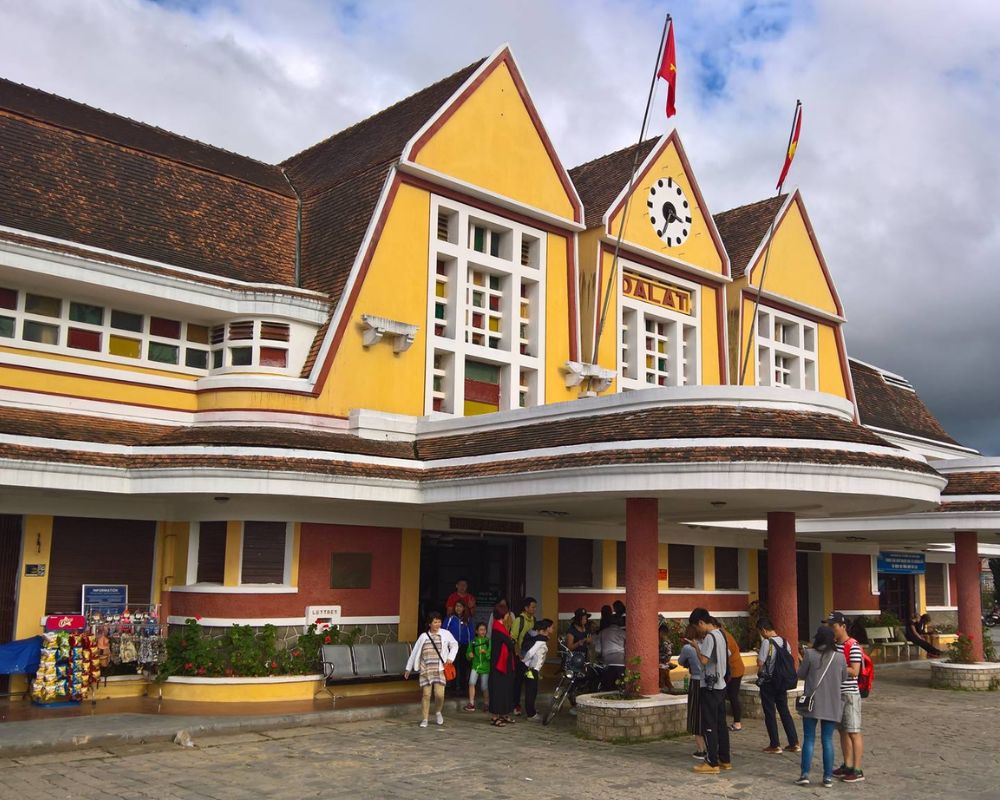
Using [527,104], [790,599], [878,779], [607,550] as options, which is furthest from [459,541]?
[878,779]

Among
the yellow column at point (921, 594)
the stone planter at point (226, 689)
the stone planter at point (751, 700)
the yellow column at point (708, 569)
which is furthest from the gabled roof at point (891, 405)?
the stone planter at point (226, 689)

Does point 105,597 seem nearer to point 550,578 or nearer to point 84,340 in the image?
point 84,340

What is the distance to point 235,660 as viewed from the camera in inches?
612

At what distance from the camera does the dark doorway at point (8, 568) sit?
15688mm

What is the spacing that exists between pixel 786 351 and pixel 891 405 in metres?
7.66

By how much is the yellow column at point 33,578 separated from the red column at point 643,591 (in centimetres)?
920

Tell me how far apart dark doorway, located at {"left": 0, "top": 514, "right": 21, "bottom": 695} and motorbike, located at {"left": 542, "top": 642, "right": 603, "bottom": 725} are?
27.8ft

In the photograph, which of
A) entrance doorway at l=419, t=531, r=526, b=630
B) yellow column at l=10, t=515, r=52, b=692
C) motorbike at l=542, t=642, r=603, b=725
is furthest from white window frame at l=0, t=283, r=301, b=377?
motorbike at l=542, t=642, r=603, b=725

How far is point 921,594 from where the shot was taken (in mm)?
33094

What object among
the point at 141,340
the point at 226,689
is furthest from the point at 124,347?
the point at 226,689

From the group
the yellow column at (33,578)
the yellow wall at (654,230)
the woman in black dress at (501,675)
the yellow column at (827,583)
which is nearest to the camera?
the woman in black dress at (501,675)

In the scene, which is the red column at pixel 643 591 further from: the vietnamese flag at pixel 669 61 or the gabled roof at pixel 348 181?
the vietnamese flag at pixel 669 61

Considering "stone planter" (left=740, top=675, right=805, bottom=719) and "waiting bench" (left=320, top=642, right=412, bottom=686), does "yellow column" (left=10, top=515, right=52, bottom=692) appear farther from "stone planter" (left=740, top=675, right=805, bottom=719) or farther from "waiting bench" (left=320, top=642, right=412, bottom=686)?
"stone planter" (left=740, top=675, right=805, bottom=719)

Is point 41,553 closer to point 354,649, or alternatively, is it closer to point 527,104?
point 354,649
